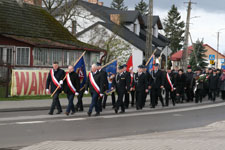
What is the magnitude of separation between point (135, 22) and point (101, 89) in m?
48.4

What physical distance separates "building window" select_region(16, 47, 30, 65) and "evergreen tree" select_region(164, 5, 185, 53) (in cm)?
8640

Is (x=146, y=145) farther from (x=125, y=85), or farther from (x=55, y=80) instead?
(x=125, y=85)

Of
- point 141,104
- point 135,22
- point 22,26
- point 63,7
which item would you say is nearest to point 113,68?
point 141,104

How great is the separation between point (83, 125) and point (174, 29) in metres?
106

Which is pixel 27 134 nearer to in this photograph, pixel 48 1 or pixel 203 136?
pixel 203 136

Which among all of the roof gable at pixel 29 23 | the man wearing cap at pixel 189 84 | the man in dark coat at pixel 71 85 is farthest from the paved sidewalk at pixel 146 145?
the roof gable at pixel 29 23

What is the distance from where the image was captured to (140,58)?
2255 inches

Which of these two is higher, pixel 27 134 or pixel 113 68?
pixel 113 68

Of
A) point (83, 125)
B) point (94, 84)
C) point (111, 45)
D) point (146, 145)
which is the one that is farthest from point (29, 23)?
point (146, 145)

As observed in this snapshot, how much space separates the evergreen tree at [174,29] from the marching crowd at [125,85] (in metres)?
89.3

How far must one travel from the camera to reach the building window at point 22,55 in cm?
3028

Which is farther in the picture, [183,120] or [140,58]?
[140,58]

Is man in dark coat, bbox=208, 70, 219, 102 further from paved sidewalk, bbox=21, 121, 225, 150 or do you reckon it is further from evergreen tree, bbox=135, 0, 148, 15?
evergreen tree, bbox=135, 0, 148, 15

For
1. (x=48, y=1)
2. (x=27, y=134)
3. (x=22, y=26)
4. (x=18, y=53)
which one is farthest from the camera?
(x=48, y=1)
